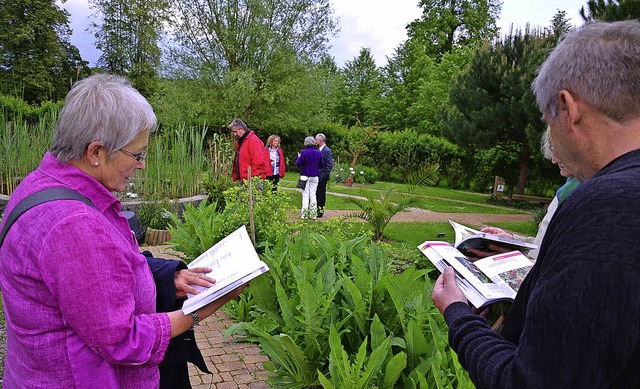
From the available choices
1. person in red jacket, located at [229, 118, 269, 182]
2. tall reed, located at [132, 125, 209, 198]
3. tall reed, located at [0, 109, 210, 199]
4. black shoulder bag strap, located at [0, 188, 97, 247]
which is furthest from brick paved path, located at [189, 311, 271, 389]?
tall reed, located at [132, 125, 209, 198]

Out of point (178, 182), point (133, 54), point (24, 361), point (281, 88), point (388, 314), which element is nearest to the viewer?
→ point (24, 361)

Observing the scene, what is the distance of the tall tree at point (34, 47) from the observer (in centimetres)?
3103

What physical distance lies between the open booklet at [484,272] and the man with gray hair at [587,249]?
0.31m

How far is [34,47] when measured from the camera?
3394cm

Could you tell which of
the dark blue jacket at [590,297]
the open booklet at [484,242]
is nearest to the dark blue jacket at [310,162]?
the open booklet at [484,242]

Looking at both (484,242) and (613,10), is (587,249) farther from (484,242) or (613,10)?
(613,10)

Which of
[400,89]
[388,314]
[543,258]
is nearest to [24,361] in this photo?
[543,258]

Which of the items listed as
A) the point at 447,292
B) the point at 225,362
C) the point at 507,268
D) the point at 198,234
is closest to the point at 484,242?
the point at 507,268

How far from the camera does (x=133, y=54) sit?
42.0m

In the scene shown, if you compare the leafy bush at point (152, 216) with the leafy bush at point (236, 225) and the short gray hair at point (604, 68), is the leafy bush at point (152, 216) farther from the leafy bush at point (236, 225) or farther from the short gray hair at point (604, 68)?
the short gray hair at point (604, 68)

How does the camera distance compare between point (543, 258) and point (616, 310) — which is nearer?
point (616, 310)

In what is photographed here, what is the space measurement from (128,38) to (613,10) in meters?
39.6

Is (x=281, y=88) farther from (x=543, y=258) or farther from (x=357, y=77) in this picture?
(x=357, y=77)

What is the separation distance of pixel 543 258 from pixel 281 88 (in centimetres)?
2134
